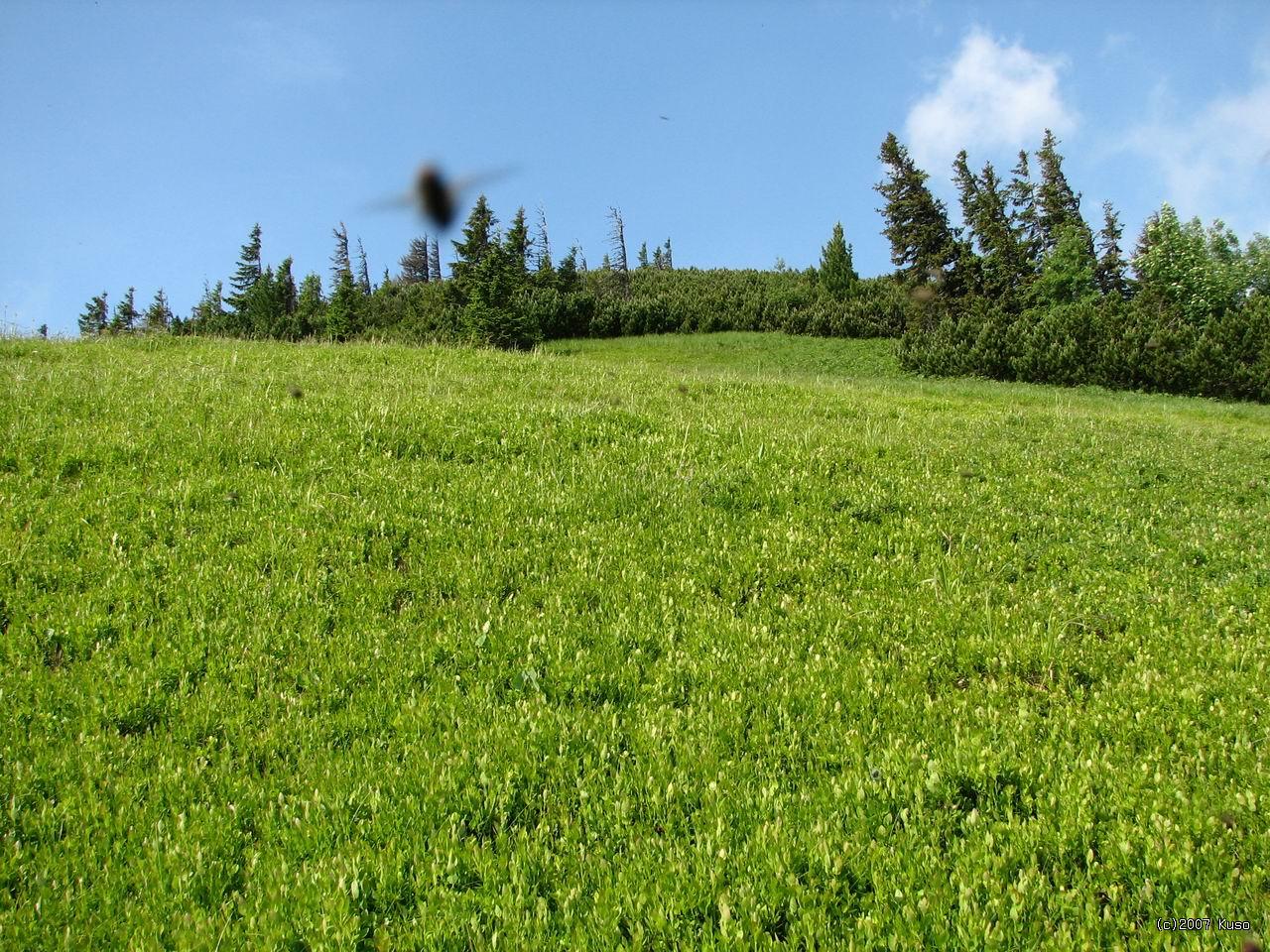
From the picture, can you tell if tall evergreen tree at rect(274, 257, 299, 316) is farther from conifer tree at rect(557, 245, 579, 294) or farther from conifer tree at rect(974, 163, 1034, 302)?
conifer tree at rect(974, 163, 1034, 302)

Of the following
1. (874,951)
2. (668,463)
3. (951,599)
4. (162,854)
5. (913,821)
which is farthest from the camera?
(668,463)

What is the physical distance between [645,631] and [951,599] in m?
3.10

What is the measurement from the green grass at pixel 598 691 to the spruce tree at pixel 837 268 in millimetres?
69392

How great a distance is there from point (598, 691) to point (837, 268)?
257 feet

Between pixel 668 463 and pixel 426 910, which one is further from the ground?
pixel 668 463

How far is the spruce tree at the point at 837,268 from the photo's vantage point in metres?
74.8

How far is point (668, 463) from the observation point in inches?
379

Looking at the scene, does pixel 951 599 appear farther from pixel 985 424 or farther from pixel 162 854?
pixel 985 424

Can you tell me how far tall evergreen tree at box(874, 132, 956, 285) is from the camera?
54312mm

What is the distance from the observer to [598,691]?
5137 mm

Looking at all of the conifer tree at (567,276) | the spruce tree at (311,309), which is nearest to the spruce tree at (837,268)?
the conifer tree at (567,276)

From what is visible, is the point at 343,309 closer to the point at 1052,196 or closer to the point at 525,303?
the point at 525,303

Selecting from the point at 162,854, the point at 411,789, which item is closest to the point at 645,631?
the point at 411,789

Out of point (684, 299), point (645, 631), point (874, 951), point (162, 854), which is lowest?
point (874, 951)
